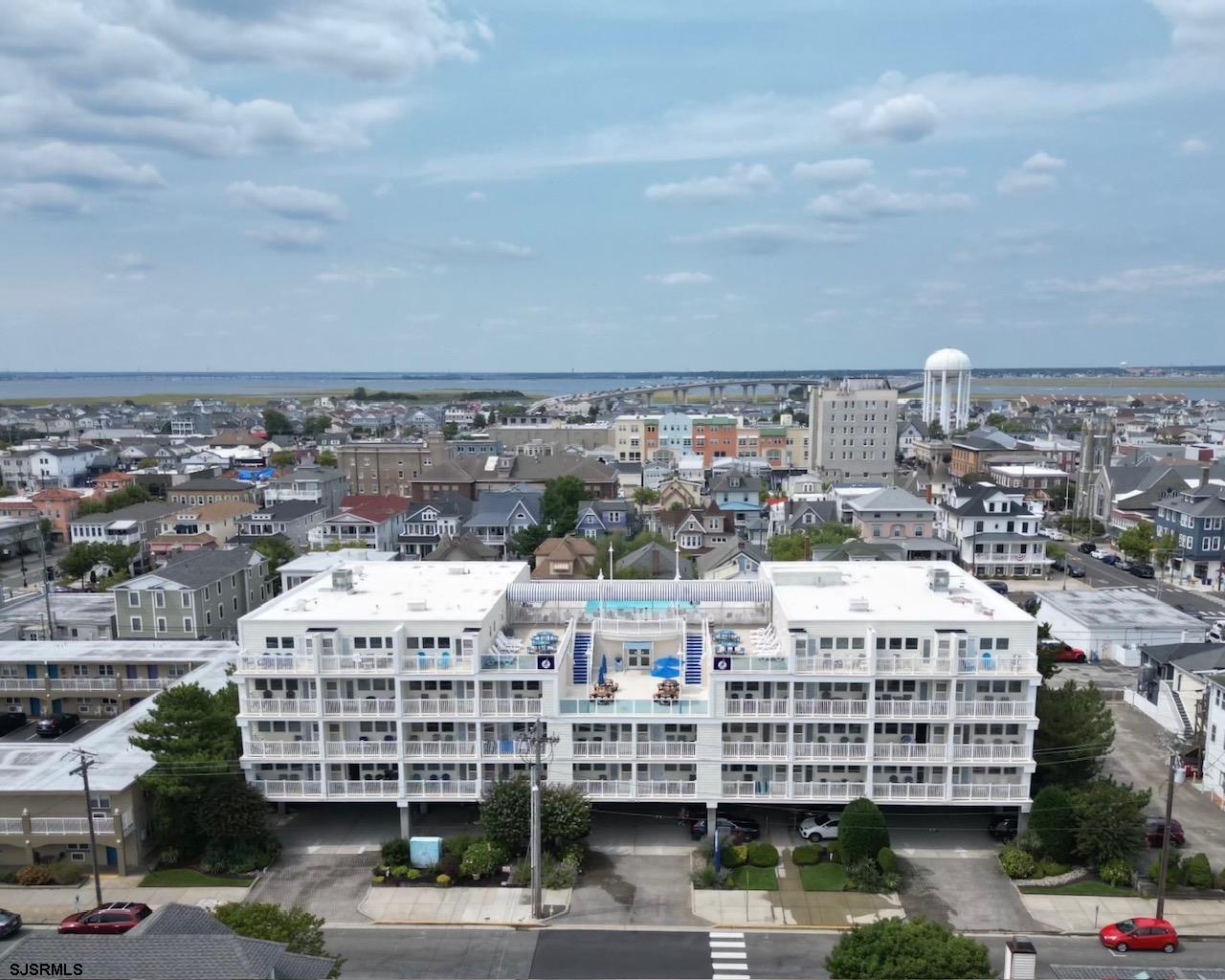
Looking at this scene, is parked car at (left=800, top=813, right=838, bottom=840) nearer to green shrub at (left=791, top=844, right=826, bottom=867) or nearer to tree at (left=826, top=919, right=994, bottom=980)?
green shrub at (left=791, top=844, right=826, bottom=867)

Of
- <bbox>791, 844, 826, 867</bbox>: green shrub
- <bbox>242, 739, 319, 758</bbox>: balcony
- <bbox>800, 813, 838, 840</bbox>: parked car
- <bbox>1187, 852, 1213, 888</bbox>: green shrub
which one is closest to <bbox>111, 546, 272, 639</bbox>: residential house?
<bbox>242, 739, 319, 758</bbox>: balcony

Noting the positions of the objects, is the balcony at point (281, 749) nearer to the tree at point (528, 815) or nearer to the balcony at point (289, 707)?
the balcony at point (289, 707)

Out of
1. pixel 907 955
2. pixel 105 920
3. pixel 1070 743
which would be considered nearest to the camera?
pixel 907 955

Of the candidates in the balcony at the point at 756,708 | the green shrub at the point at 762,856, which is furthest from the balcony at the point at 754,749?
the green shrub at the point at 762,856

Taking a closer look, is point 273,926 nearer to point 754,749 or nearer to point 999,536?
point 754,749

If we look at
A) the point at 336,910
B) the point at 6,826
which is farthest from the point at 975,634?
the point at 6,826

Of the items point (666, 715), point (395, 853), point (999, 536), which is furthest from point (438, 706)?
point (999, 536)
